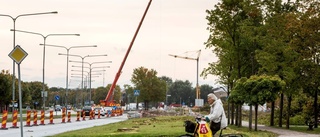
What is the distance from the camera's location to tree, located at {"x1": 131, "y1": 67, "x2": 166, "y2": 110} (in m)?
106

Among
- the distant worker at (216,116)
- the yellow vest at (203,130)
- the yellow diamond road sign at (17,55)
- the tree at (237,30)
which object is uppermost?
the tree at (237,30)

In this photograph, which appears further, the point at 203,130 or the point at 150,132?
the point at 150,132

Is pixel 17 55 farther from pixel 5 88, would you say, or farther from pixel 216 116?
pixel 5 88

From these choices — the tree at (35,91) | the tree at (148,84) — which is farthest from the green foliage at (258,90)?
the tree at (35,91)

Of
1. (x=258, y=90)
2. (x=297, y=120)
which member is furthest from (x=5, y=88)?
(x=258, y=90)

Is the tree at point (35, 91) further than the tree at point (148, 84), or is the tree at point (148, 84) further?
the tree at point (35, 91)

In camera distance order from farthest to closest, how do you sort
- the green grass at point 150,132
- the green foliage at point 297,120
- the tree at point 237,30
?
the green foliage at point 297,120, the tree at point 237,30, the green grass at point 150,132

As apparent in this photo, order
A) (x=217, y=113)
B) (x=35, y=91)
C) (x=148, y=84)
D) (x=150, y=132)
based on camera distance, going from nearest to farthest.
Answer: (x=217, y=113) < (x=150, y=132) < (x=148, y=84) < (x=35, y=91)

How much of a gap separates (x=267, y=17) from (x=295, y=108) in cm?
1584

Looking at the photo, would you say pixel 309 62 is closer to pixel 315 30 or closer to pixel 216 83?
pixel 315 30

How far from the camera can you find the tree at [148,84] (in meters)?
106

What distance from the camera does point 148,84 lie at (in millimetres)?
107062

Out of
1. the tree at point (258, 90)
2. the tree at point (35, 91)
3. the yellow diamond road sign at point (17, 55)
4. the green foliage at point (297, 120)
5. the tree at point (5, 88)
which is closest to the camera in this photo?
the yellow diamond road sign at point (17, 55)

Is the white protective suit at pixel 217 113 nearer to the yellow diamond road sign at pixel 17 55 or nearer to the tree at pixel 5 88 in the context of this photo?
the yellow diamond road sign at pixel 17 55
